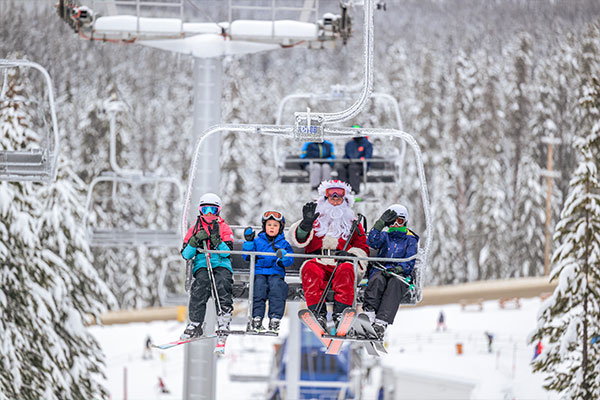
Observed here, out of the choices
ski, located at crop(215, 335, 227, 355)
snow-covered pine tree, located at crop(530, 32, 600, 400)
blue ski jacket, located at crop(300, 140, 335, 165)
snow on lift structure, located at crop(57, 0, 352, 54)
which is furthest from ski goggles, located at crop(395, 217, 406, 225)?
blue ski jacket, located at crop(300, 140, 335, 165)

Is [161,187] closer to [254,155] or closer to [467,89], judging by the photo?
[254,155]

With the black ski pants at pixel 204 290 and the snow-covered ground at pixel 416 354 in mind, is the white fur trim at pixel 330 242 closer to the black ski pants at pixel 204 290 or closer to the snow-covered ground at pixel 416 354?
the black ski pants at pixel 204 290

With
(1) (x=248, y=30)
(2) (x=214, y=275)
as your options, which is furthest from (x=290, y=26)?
(2) (x=214, y=275)

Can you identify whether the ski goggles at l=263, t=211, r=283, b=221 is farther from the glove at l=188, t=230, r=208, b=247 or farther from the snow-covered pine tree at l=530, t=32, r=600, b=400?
the snow-covered pine tree at l=530, t=32, r=600, b=400

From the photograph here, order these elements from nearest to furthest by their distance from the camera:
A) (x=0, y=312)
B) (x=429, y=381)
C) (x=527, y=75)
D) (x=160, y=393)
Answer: (x=0, y=312) < (x=429, y=381) < (x=160, y=393) < (x=527, y=75)

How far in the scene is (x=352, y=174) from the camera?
14375 mm

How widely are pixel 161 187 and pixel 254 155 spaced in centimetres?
475

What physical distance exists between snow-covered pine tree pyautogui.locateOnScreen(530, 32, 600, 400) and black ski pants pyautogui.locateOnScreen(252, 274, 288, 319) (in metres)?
6.01

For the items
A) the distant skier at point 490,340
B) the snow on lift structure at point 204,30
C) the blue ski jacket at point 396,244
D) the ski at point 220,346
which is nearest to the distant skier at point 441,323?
the distant skier at point 490,340

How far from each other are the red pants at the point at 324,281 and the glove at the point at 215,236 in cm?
85

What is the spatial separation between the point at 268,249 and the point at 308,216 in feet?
1.56

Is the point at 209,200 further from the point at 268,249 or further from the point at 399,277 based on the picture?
the point at 399,277

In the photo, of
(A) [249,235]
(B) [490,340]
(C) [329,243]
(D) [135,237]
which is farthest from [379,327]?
(B) [490,340]

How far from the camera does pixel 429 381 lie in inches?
773
